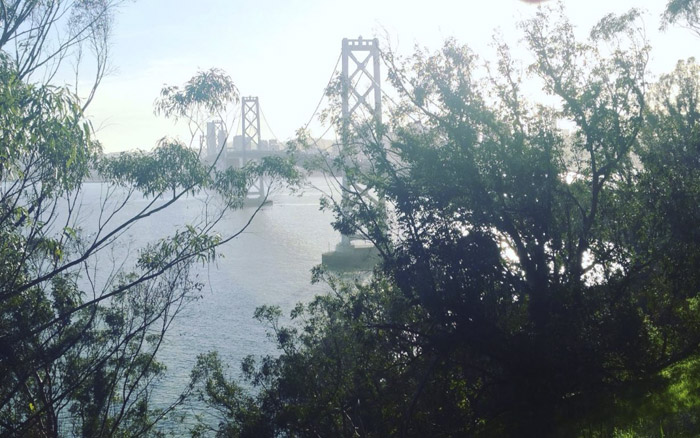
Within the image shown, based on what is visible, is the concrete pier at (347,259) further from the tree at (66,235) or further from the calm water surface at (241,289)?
the tree at (66,235)

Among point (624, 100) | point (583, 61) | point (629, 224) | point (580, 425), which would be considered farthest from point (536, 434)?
point (583, 61)

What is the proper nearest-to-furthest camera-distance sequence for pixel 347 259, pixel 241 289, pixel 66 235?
pixel 66 235, pixel 241 289, pixel 347 259

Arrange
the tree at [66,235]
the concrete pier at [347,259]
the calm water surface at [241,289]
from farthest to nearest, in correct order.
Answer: the concrete pier at [347,259] → the calm water surface at [241,289] → the tree at [66,235]

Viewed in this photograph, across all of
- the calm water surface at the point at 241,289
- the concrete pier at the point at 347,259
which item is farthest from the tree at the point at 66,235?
the concrete pier at the point at 347,259

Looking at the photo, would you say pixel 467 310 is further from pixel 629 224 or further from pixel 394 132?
pixel 394 132

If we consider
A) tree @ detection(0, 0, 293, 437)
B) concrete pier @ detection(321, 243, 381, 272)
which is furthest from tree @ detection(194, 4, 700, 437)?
concrete pier @ detection(321, 243, 381, 272)

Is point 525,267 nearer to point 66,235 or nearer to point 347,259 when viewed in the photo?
point 66,235

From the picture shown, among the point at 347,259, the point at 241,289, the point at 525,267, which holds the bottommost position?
the point at 241,289

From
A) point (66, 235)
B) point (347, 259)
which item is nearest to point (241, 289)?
point (347, 259)
